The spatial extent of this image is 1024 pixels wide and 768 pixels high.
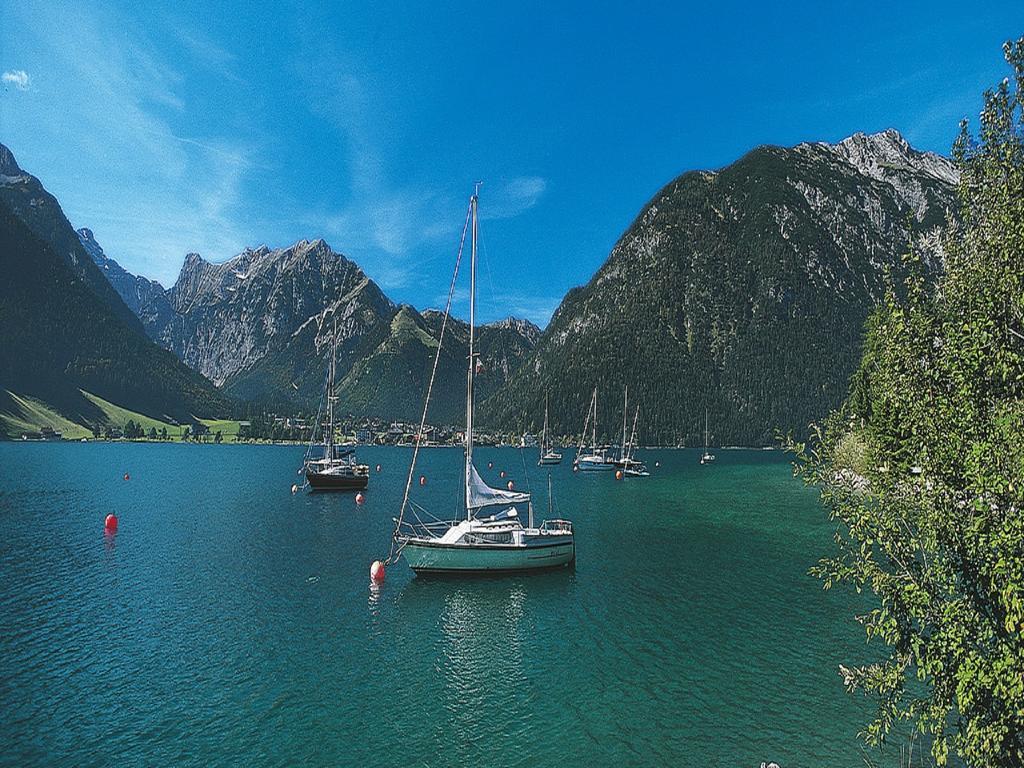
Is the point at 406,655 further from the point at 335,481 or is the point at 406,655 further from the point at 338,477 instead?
the point at 335,481

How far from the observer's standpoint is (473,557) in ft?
140

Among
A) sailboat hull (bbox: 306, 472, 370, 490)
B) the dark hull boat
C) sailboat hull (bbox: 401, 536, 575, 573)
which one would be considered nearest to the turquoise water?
sailboat hull (bbox: 401, 536, 575, 573)

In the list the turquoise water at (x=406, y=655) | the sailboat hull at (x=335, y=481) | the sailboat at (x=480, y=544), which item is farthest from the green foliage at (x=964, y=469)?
the sailboat hull at (x=335, y=481)

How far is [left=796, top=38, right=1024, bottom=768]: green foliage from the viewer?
10.4 m

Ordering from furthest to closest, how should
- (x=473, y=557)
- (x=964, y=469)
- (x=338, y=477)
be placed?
1. (x=338, y=477)
2. (x=473, y=557)
3. (x=964, y=469)

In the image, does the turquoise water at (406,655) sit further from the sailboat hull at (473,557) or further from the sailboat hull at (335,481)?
the sailboat hull at (335,481)

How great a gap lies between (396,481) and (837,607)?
106 m

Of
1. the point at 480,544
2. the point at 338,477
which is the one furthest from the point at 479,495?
the point at 338,477

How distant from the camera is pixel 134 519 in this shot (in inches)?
2753

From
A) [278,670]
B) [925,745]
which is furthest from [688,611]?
[278,670]

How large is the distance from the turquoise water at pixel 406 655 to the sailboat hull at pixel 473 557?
1.18m

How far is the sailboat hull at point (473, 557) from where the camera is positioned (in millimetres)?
42125

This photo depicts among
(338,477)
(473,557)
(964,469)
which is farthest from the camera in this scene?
(338,477)

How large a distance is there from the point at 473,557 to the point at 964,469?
1395 inches
